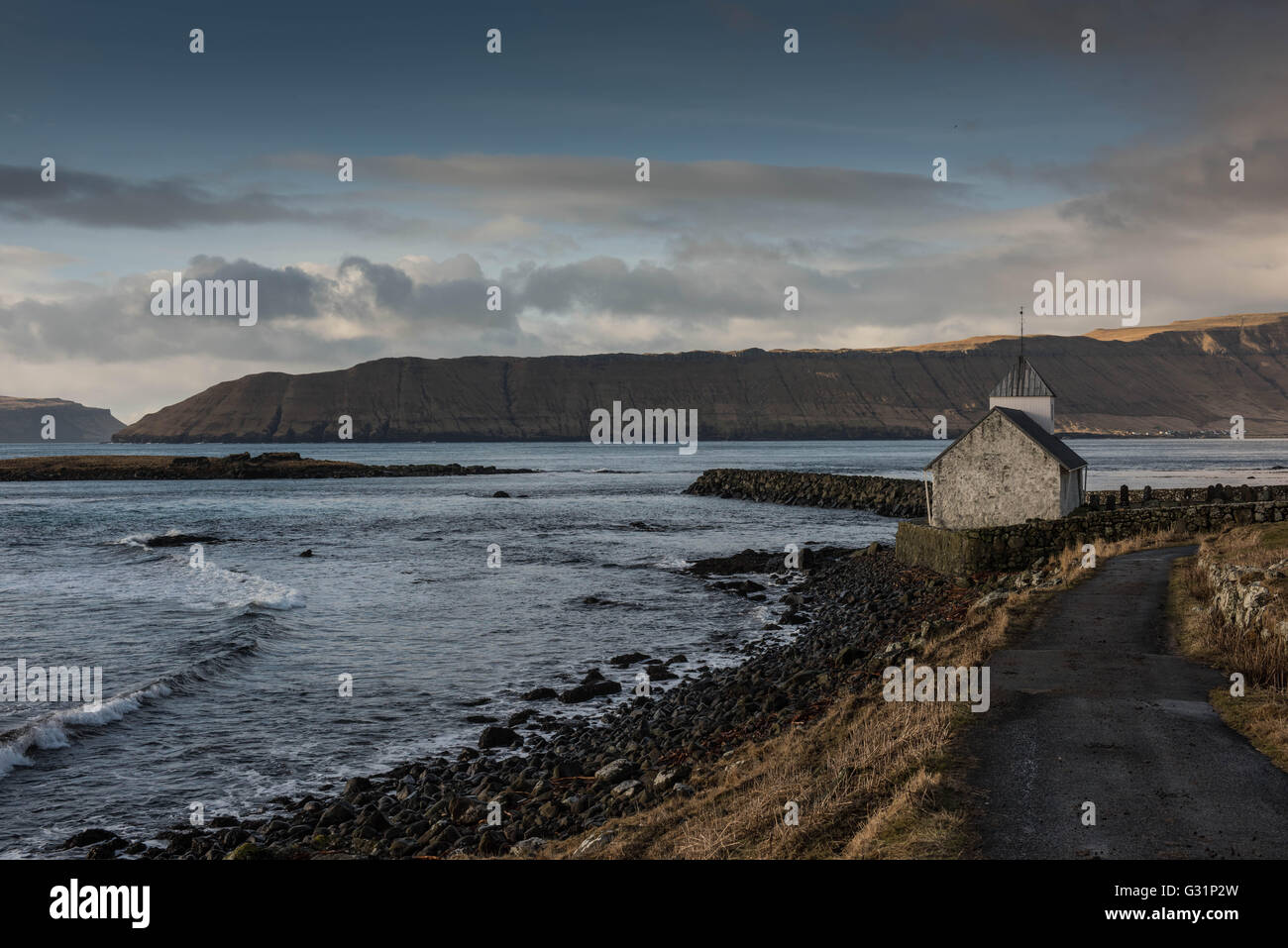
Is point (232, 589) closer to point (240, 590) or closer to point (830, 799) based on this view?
point (240, 590)

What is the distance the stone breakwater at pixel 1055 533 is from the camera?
99.0 ft

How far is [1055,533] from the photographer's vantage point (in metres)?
30.7

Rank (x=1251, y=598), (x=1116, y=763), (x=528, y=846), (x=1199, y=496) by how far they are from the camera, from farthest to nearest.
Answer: (x=1199, y=496), (x=1251, y=598), (x=528, y=846), (x=1116, y=763)

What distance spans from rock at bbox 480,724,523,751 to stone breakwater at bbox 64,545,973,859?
3 centimetres

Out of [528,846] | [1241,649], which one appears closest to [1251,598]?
[1241,649]

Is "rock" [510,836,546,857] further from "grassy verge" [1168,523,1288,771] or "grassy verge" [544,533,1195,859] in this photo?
"grassy verge" [1168,523,1288,771]

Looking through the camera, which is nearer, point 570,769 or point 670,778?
point 670,778

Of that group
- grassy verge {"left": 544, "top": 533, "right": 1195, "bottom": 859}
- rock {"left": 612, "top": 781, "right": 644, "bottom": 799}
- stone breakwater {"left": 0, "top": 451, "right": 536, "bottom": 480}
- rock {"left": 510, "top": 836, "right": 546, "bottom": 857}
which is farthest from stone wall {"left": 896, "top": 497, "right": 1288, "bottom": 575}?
stone breakwater {"left": 0, "top": 451, "right": 536, "bottom": 480}

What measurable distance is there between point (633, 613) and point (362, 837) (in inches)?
738

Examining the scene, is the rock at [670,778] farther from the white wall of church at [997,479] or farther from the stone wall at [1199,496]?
the stone wall at [1199,496]

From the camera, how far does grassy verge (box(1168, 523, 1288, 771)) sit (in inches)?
435

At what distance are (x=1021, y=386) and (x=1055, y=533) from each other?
642 inches
